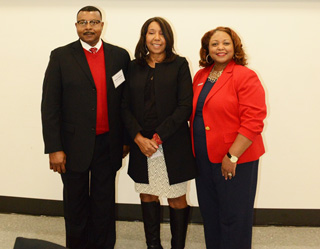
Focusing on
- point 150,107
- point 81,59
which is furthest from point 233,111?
point 81,59

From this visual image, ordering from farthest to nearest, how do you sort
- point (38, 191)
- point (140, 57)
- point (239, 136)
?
point (38, 191) → point (140, 57) → point (239, 136)

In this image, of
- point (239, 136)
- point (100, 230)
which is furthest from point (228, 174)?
point (100, 230)

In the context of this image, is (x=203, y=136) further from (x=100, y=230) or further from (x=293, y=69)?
(x=293, y=69)

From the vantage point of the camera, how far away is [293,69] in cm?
260

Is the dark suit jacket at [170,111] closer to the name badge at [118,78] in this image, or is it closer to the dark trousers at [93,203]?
the name badge at [118,78]

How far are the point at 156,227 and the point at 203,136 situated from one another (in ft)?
2.47

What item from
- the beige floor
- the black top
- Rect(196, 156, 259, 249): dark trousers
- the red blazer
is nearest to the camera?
the red blazer

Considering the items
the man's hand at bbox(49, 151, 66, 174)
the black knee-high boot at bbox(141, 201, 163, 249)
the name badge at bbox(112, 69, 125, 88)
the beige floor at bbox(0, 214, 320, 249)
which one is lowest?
the beige floor at bbox(0, 214, 320, 249)

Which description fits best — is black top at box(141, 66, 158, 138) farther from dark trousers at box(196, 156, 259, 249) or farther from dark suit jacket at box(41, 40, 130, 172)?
dark trousers at box(196, 156, 259, 249)

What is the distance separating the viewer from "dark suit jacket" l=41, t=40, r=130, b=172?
186 centimetres

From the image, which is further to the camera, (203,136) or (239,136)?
(203,136)

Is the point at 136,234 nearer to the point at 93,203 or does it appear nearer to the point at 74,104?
the point at 93,203

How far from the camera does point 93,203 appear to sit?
2.14m

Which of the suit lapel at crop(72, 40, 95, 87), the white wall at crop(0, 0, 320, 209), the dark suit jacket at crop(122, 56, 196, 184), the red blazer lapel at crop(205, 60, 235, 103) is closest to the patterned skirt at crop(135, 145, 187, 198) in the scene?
the dark suit jacket at crop(122, 56, 196, 184)
